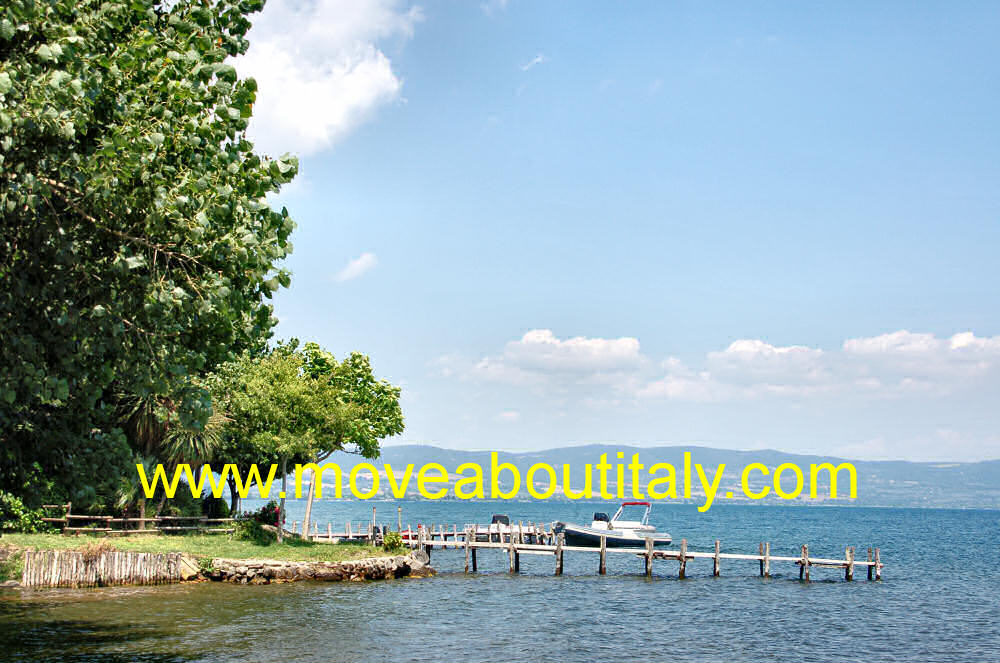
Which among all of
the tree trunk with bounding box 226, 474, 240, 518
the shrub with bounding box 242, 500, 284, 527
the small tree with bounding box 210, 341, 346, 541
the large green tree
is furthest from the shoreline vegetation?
the large green tree

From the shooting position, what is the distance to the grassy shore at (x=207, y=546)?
115 ft

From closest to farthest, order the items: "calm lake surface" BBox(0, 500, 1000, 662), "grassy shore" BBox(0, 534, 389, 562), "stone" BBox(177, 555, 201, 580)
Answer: "calm lake surface" BBox(0, 500, 1000, 662) < "stone" BBox(177, 555, 201, 580) < "grassy shore" BBox(0, 534, 389, 562)

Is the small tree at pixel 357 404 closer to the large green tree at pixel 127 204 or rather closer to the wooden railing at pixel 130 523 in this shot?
the wooden railing at pixel 130 523

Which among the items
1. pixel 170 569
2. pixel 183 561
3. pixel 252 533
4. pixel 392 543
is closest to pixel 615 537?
pixel 392 543

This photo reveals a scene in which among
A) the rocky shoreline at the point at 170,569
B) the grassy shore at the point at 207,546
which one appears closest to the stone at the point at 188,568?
the rocky shoreline at the point at 170,569

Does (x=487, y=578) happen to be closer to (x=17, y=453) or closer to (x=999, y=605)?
(x=999, y=605)

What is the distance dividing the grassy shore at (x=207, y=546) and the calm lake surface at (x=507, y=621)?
2.88m

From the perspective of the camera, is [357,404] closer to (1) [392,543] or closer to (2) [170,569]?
(1) [392,543]

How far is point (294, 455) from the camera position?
45281mm

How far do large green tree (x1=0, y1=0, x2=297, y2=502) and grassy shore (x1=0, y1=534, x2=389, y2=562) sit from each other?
2513 centimetres

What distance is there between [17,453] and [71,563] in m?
21.0

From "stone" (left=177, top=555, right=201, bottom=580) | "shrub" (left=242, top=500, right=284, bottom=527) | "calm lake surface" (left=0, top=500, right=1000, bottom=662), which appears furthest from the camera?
"shrub" (left=242, top=500, right=284, bottom=527)

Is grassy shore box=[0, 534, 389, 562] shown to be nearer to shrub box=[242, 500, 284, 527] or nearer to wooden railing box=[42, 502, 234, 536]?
wooden railing box=[42, 502, 234, 536]

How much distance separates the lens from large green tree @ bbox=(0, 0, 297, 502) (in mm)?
10297
